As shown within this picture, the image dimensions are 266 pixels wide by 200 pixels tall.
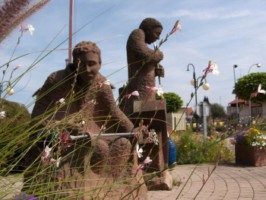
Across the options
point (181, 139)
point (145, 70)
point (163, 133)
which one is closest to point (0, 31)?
point (163, 133)

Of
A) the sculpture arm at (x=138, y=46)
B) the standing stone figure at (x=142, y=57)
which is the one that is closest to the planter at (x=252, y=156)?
the standing stone figure at (x=142, y=57)

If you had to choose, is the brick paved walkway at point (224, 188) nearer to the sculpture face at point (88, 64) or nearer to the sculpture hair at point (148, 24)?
the sculpture face at point (88, 64)

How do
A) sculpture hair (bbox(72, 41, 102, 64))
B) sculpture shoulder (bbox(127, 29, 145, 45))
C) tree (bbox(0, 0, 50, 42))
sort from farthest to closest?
1. sculpture shoulder (bbox(127, 29, 145, 45))
2. sculpture hair (bbox(72, 41, 102, 64))
3. tree (bbox(0, 0, 50, 42))

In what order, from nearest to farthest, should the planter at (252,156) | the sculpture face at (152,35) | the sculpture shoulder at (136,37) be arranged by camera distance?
the sculpture shoulder at (136,37), the sculpture face at (152,35), the planter at (252,156)

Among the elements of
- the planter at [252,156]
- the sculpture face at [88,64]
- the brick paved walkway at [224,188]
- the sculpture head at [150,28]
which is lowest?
the brick paved walkway at [224,188]

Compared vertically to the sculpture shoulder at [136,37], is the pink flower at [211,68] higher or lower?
lower

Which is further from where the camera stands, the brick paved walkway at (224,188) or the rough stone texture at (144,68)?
the rough stone texture at (144,68)

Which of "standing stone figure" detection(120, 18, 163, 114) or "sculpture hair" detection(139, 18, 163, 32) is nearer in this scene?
"standing stone figure" detection(120, 18, 163, 114)

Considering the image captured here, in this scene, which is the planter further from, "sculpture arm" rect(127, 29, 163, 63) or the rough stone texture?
"sculpture arm" rect(127, 29, 163, 63)

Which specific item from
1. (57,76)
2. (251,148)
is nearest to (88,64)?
(57,76)

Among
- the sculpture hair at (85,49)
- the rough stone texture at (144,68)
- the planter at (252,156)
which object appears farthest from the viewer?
the planter at (252,156)

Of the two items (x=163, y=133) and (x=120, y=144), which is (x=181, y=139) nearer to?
(x=163, y=133)

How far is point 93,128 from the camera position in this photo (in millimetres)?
3463

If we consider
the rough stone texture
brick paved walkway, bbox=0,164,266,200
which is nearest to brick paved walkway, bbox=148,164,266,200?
brick paved walkway, bbox=0,164,266,200
